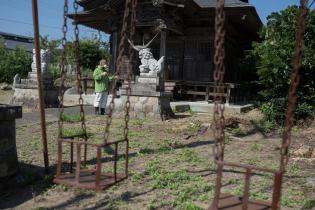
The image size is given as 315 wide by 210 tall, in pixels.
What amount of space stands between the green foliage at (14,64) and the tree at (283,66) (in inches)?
727

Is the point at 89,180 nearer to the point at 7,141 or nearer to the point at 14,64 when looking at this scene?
the point at 7,141

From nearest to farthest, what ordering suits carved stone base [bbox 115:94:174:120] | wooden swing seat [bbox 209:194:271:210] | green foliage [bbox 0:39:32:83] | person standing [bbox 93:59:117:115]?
1. wooden swing seat [bbox 209:194:271:210]
2. carved stone base [bbox 115:94:174:120]
3. person standing [bbox 93:59:117:115]
4. green foliage [bbox 0:39:32:83]

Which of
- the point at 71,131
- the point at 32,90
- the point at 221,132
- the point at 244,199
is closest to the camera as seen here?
the point at 244,199

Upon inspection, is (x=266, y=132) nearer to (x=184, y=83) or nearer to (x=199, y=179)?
(x=199, y=179)

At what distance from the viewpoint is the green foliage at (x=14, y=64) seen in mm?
25266

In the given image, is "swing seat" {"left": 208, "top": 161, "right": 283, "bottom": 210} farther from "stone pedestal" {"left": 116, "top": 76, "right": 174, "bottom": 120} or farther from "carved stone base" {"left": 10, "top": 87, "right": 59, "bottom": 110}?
"carved stone base" {"left": 10, "top": 87, "right": 59, "bottom": 110}

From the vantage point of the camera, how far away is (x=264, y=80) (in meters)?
10.7

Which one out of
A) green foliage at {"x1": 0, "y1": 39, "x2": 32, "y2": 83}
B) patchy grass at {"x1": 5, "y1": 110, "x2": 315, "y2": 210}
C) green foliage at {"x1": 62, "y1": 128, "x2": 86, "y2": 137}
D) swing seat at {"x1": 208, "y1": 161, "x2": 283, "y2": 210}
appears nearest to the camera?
swing seat at {"x1": 208, "y1": 161, "x2": 283, "y2": 210}

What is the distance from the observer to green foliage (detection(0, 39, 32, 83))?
25266 millimetres

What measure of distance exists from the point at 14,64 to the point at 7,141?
2162 cm

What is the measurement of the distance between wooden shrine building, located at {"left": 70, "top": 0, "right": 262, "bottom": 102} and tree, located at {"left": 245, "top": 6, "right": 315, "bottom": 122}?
12.8 ft

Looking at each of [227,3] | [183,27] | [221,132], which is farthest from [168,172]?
[183,27]

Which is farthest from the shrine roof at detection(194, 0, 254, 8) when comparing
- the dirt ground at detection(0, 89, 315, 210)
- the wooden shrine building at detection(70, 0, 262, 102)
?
the dirt ground at detection(0, 89, 315, 210)

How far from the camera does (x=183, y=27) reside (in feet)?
53.8
